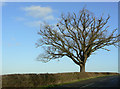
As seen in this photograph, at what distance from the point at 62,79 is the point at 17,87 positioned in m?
8.61

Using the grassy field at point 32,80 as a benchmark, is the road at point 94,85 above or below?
below

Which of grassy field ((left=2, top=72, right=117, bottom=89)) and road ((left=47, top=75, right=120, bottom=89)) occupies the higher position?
grassy field ((left=2, top=72, right=117, bottom=89))

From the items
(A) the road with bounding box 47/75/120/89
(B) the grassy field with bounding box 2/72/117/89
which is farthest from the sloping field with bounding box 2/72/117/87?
(A) the road with bounding box 47/75/120/89

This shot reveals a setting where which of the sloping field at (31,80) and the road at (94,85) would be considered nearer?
the sloping field at (31,80)

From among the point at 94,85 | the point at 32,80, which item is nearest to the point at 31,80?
the point at 32,80

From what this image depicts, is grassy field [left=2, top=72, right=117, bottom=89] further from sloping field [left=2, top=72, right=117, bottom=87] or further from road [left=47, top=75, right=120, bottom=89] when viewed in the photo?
road [left=47, top=75, right=120, bottom=89]

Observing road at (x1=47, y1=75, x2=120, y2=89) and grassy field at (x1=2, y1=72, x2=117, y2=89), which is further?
road at (x1=47, y1=75, x2=120, y2=89)

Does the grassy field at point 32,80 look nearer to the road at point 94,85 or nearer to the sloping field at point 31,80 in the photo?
the sloping field at point 31,80

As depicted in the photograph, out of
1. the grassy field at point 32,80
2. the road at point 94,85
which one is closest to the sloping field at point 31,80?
the grassy field at point 32,80

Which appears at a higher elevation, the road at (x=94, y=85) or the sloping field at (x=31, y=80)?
the sloping field at (x=31, y=80)

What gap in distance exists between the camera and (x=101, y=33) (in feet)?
119

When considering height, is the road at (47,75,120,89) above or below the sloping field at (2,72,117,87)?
below

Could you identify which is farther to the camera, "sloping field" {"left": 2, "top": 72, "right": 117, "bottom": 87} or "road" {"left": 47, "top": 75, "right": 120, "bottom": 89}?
"road" {"left": 47, "top": 75, "right": 120, "bottom": 89}

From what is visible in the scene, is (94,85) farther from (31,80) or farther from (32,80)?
(31,80)
